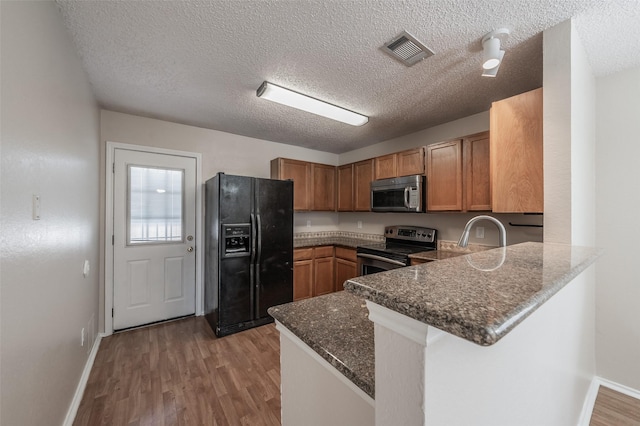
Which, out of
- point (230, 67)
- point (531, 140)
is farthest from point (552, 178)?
point (230, 67)

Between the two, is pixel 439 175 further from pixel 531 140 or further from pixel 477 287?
pixel 477 287

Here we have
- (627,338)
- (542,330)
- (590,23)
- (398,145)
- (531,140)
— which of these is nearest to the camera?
(542,330)

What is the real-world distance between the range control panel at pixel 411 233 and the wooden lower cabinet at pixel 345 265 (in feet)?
2.03

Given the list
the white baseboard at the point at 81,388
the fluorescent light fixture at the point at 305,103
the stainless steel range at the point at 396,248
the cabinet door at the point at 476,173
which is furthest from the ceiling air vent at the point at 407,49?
the white baseboard at the point at 81,388

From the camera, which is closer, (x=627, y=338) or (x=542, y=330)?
(x=542, y=330)

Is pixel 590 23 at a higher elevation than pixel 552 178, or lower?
higher

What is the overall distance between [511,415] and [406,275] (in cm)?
55

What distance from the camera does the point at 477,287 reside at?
583 mm

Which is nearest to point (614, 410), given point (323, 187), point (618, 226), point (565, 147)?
point (618, 226)

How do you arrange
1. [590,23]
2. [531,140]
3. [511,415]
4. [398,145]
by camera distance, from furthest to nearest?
[398,145], [531,140], [590,23], [511,415]

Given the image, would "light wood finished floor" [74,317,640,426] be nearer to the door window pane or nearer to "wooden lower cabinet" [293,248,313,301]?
"wooden lower cabinet" [293,248,313,301]

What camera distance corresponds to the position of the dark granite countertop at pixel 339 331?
0.70 meters

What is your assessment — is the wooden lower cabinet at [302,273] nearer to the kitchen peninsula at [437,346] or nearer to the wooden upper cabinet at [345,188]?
the wooden upper cabinet at [345,188]

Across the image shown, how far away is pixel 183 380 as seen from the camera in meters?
2.01
